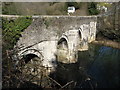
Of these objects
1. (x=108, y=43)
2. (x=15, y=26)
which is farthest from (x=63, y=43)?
(x=108, y=43)

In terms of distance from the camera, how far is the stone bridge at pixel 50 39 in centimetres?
983

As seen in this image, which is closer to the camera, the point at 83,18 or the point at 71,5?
the point at 83,18

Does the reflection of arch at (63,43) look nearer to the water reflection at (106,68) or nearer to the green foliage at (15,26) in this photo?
the water reflection at (106,68)

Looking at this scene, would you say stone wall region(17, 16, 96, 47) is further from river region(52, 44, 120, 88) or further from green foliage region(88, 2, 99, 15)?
green foliage region(88, 2, 99, 15)

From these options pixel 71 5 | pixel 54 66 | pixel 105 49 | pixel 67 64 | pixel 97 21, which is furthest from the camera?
pixel 71 5

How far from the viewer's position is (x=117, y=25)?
66.7ft

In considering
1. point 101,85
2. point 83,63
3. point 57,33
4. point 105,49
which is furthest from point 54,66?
point 105,49

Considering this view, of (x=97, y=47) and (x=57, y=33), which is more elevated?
(x=57, y=33)

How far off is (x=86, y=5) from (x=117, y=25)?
Result: 304 inches

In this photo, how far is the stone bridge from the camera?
983 cm

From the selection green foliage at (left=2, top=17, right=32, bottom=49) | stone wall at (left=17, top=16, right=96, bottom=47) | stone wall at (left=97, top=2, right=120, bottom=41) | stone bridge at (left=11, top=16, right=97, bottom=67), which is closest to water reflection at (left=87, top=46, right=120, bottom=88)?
stone bridge at (left=11, top=16, right=97, bottom=67)

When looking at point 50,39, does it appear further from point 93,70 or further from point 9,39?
point 9,39

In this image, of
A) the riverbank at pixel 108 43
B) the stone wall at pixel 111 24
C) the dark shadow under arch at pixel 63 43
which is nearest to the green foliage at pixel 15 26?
the dark shadow under arch at pixel 63 43

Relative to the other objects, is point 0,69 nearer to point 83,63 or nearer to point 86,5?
point 83,63
